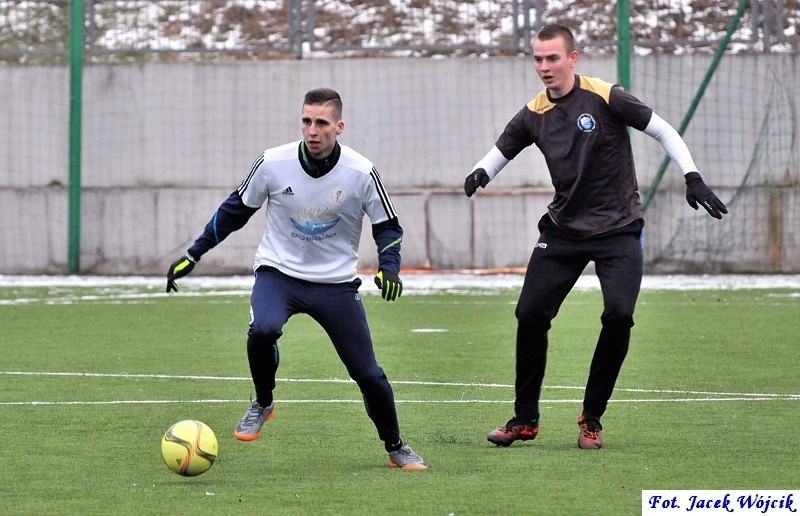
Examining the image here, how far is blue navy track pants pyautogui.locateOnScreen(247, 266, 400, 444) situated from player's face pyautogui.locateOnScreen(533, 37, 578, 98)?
4.62ft

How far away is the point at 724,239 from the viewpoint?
20.3 meters

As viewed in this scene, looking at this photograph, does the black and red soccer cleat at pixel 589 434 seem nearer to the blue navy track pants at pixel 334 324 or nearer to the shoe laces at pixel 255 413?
the blue navy track pants at pixel 334 324

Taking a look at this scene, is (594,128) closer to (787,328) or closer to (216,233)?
(216,233)

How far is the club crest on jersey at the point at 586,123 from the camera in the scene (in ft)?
25.9

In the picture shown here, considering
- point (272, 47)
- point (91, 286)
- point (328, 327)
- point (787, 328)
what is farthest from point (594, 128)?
point (272, 47)

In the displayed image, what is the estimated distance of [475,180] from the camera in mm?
8000

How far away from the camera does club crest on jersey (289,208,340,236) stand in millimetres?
7547

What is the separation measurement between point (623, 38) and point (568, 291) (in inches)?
493

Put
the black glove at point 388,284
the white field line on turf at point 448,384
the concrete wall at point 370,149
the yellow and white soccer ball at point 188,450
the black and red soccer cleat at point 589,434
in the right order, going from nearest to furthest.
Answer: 1. the yellow and white soccer ball at point 188,450
2. the black glove at point 388,284
3. the black and red soccer cleat at point 589,434
4. the white field line on turf at point 448,384
5. the concrete wall at point 370,149

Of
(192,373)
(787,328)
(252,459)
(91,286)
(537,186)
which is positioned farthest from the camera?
(537,186)

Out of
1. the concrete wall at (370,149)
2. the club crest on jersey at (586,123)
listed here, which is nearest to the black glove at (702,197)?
the club crest on jersey at (586,123)

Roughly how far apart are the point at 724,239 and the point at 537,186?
2.61m

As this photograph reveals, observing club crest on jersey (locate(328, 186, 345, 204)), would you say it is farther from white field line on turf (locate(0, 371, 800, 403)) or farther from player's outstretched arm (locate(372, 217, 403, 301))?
white field line on turf (locate(0, 371, 800, 403))

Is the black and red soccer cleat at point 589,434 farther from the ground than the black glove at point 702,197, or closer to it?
closer to it
